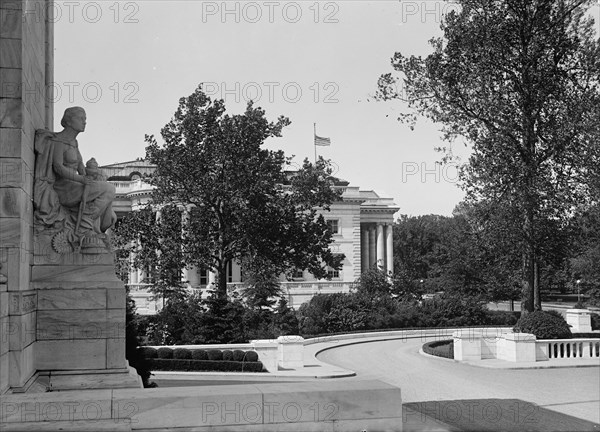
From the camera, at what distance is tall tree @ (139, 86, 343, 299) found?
37875 millimetres

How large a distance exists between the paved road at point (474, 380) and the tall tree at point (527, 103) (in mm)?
7525

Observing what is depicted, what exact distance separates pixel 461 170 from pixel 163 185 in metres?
14.9

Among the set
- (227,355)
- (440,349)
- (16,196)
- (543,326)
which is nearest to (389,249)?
(440,349)

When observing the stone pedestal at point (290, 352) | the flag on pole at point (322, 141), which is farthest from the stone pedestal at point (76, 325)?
the flag on pole at point (322, 141)

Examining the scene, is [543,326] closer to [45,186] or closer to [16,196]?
[45,186]

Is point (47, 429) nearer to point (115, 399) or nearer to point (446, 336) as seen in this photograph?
point (115, 399)

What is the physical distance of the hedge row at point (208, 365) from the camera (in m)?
24.7

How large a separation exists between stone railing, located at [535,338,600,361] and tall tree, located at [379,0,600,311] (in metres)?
4.08

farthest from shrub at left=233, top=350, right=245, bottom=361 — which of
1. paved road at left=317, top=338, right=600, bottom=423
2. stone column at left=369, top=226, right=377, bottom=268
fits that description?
stone column at left=369, top=226, right=377, bottom=268

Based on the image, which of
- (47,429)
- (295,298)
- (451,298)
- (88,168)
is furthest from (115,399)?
(295,298)

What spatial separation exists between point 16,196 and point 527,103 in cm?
2537

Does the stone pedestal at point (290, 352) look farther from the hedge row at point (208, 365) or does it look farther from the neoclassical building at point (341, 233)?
the neoclassical building at point (341, 233)

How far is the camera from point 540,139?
3278 cm

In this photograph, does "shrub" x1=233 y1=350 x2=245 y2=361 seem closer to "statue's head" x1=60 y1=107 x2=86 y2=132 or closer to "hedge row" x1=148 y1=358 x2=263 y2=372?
"hedge row" x1=148 y1=358 x2=263 y2=372
